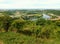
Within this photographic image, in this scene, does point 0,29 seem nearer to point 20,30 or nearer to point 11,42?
point 20,30

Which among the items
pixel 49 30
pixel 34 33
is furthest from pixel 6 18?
pixel 49 30

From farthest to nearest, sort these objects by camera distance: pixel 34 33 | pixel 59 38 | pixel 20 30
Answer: pixel 20 30 → pixel 34 33 → pixel 59 38

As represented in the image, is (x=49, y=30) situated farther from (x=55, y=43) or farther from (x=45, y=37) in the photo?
(x=55, y=43)

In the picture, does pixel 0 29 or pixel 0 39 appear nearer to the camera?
pixel 0 39

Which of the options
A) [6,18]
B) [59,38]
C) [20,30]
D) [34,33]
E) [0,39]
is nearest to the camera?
[0,39]

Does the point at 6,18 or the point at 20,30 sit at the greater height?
the point at 6,18

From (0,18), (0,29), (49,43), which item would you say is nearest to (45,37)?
(49,43)

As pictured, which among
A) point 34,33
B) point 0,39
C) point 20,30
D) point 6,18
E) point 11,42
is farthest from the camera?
point 6,18

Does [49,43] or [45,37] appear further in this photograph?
[45,37]

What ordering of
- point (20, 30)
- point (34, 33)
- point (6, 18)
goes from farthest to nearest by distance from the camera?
point (6, 18) → point (20, 30) → point (34, 33)
